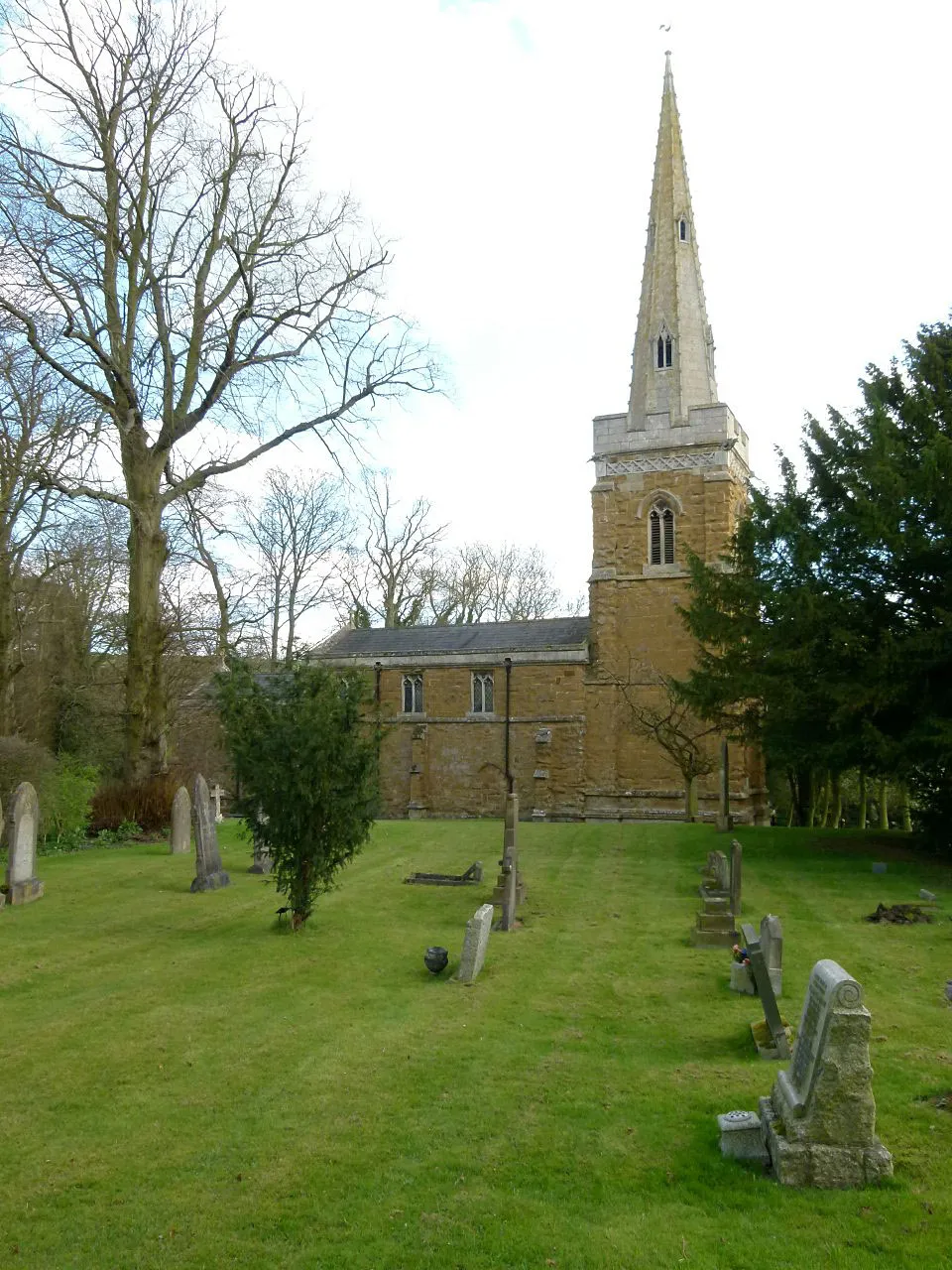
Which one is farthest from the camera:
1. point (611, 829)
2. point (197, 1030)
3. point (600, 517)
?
point (600, 517)

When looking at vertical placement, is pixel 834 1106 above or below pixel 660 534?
below

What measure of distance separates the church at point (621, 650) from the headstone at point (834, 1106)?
87.0 feet

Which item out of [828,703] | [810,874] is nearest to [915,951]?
[810,874]

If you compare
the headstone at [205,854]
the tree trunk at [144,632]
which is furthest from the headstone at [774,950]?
the tree trunk at [144,632]

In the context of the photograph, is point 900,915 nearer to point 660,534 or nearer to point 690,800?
point 690,800

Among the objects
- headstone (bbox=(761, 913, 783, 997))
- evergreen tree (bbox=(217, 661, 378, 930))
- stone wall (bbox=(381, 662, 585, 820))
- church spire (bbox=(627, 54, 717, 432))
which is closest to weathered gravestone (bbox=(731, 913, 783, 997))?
headstone (bbox=(761, 913, 783, 997))

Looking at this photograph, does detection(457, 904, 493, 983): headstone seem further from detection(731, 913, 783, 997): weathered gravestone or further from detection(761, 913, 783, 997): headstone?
detection(761, 913, 783, 997): headstone

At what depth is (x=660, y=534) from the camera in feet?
111

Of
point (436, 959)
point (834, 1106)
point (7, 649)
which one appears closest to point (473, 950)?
point (436, 959)

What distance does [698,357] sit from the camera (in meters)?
34.8

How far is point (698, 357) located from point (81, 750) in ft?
79.5

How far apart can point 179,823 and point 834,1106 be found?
1689cm

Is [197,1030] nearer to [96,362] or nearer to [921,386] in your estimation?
[96,362]

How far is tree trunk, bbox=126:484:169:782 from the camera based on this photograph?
862 inches
